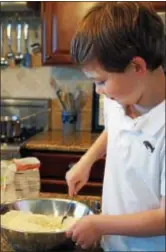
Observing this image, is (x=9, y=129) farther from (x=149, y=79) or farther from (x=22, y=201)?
(x=149, y=79)

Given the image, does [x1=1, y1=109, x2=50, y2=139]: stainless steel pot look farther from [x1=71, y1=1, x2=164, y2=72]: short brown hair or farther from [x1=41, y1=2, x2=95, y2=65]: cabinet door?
[x1=71, y1=1, x2=164, y2=72]: short brown hair

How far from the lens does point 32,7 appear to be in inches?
105

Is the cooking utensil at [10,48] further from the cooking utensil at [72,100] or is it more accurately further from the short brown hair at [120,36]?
the short brown hair at [120,36]

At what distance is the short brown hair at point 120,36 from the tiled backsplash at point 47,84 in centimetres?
215

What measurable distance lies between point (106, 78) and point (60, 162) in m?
1.71

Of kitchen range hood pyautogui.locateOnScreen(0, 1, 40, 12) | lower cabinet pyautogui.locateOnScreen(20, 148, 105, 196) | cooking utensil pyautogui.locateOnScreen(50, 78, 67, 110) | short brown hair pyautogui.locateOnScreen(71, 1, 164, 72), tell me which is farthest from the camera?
cooking utensil pyautogui.locateOnScreen(50, 78, 67, 110)

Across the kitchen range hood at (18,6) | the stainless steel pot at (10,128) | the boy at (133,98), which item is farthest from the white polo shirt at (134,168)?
the kitchen range hood at (18,6)

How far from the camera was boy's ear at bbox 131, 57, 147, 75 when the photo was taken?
74 centimetres

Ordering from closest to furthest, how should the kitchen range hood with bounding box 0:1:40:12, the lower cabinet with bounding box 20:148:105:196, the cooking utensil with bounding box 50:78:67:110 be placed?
the lower cabinet with bounding box 20:148:105:196 < the kitchen range hood with bounding box 0:1:40:12 < the cooking utensil with bounding box 50:78:67:110

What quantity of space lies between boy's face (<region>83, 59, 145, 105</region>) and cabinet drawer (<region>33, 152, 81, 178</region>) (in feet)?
5.40

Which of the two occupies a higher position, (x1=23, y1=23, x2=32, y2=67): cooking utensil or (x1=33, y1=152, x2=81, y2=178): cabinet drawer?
(x1=23, y1=23, x2=32, y2=67): cooking utensil

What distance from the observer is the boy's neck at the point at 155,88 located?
2.53ft

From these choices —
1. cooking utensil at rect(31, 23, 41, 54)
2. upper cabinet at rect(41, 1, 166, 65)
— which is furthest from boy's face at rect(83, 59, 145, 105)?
cooking utensil at rect(31, 23, 41, 54)

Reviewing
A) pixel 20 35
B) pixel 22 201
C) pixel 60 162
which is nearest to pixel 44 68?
pixel 20 35
